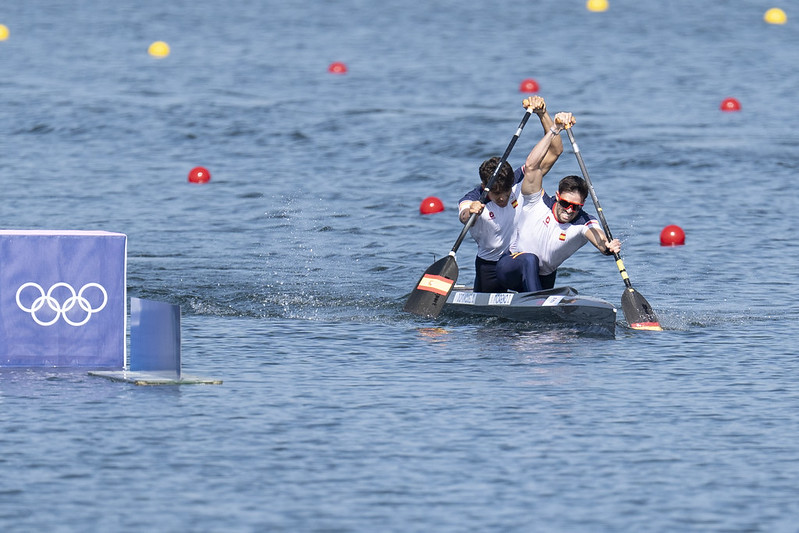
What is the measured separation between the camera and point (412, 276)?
16.5 meters

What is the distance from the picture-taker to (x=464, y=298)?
13664 millimetres

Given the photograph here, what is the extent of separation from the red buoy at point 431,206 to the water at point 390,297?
0.26 m

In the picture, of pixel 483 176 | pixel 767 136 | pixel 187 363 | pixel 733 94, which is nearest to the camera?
pixel 187 363

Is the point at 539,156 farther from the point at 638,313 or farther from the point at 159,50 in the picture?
the point at 159,50

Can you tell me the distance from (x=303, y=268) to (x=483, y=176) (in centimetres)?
416

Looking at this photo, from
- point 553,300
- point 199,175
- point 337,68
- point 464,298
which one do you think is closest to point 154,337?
point 464,298

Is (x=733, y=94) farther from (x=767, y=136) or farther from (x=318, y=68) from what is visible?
(x=318, y=68)

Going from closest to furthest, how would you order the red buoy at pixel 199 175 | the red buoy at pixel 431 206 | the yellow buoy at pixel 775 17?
the red buoy at pixel 431 206 < the red buoy at pixel 199 175 < the yellow buoy at pixel 775 17

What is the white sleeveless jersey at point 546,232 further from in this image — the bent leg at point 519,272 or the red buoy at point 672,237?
the red buoy at point 672,237

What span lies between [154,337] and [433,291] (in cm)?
369

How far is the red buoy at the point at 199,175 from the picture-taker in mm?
23062

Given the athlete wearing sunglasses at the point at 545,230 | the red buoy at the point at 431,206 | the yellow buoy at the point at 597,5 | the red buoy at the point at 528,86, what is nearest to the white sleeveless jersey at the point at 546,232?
the athlete wearing sunglasses at the point at 545,230

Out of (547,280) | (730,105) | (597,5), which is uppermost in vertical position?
(597,5)

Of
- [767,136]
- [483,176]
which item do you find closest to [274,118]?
[767,136]
